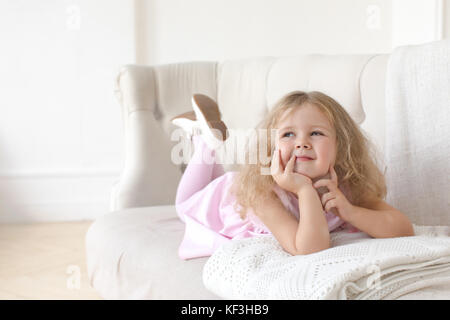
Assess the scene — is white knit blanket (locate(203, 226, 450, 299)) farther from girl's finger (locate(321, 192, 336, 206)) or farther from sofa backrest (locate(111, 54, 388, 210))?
sofa backrest (locate(111, 54, 388, 210))

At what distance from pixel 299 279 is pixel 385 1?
244cm

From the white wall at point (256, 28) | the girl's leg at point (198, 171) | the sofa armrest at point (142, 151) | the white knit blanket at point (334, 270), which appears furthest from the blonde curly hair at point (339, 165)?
the white wall at point (256, 28)

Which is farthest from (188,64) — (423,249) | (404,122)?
(423,249)

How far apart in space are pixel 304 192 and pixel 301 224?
6 cm

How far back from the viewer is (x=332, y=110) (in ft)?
3.51

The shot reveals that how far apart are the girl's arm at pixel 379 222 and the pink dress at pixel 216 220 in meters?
0.08

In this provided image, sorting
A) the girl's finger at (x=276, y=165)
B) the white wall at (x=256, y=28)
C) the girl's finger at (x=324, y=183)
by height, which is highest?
the white wall at (x=256, y=28)

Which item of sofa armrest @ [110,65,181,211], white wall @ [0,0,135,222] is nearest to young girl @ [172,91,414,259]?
sofa armrest @ [110,65,181,211]

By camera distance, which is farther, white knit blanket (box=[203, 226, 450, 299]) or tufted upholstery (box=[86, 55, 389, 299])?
tufted upholstery (box=[86, 55, 389, 299])

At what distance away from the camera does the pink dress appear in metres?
1.07

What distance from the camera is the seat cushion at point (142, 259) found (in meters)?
1.01

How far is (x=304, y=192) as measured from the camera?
3.11 feet

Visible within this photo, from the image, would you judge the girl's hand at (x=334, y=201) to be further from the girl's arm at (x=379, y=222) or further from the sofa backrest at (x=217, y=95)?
the sofa backrest at (x=217, y=95)
